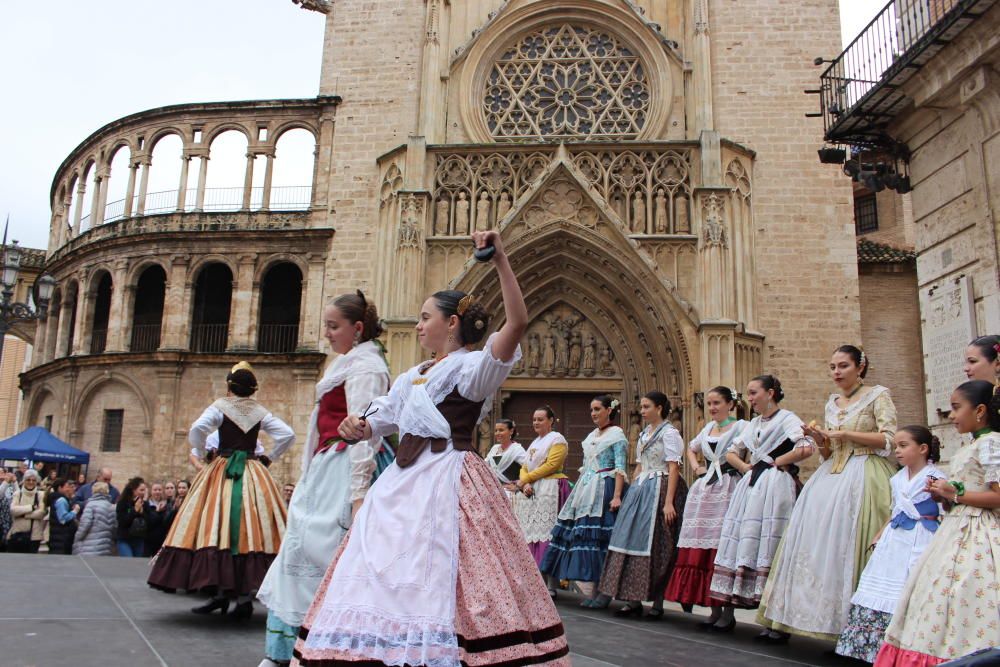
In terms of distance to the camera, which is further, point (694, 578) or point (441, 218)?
point (441, 218)

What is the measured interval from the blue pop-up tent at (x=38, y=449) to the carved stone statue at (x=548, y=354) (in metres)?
11.4

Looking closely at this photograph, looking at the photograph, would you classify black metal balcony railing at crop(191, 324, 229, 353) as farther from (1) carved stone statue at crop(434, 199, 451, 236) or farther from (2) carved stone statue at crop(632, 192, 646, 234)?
(2) carved stone statue at crop(632, 192, 646, 234)

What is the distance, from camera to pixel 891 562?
5.07 metres

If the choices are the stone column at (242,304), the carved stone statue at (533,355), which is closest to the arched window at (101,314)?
the stone column at (242,304)

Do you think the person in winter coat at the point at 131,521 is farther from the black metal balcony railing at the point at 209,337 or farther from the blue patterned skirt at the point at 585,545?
the black metal balcony railing at the point at 209,337

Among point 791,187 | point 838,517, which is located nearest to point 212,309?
point 791,187

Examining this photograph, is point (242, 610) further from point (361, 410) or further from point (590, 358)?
point (590, 358)

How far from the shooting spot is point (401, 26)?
68.6 ft

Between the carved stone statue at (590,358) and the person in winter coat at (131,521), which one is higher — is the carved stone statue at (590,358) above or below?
above

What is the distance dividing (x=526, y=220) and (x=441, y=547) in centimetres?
1551

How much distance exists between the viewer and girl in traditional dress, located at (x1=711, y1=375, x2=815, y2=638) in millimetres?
6371

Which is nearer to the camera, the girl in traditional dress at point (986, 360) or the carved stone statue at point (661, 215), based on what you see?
the girl in traditional dress at point (986, 360)

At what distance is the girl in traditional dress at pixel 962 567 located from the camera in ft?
13.2

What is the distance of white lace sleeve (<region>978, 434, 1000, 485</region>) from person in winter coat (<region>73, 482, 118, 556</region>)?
12.2m
